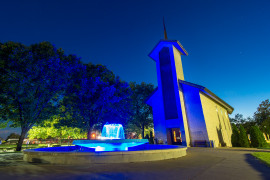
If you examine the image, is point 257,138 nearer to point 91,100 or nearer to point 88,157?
point 88,157

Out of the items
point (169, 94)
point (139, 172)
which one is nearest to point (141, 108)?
point (169, 94)

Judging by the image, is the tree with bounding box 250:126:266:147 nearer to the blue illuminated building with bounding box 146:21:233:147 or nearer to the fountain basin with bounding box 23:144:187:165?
the blue illuminated building with bounding box 146:21:233:147

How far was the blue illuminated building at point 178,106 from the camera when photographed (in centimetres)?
2027

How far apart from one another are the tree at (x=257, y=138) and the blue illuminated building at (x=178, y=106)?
14.3 ft

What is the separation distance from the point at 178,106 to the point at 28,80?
19726 millimetres

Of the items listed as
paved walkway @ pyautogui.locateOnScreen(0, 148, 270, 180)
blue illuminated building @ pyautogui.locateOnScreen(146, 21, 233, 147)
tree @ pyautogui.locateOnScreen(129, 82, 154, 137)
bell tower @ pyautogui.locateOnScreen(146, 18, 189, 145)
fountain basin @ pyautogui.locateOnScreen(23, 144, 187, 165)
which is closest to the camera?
paved walkway @ pyautogui.locateOnScreen(0, 148, 270, 180)

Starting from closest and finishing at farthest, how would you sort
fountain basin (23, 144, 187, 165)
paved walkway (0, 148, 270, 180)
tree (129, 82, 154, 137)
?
paved walkway (0, 148, 270, 180)
fountain basin (23, 144, 187, 165)
tree (129, 82, 154, 137)

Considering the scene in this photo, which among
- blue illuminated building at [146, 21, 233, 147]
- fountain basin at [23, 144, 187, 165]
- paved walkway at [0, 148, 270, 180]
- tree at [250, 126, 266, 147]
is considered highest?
blue illuminated building at [146, 21, 233, 147]

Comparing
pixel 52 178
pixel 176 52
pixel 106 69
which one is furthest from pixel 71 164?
pixel 176 52

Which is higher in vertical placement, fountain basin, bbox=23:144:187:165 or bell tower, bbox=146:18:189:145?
bell tower, bbox=146:18:189:145

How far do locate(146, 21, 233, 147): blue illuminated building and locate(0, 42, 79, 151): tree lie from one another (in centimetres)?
1509

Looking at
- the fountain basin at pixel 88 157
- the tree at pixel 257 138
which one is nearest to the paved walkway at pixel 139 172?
the fountain basin at pixel 88 157

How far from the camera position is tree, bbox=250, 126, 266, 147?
1842cm

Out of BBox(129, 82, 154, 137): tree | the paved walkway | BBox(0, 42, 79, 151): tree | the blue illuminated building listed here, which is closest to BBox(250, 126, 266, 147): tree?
the blue illuminated building
